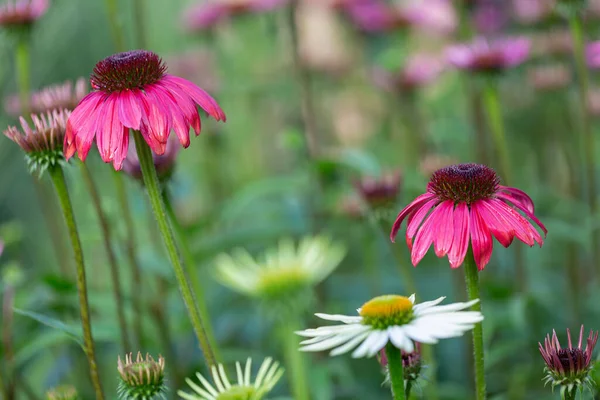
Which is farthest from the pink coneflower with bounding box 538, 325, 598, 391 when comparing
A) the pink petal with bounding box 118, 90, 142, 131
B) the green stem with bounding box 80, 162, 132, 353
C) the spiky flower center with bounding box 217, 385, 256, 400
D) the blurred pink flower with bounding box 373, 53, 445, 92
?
the blurred pink flower with bounding box 373, 53, 445, 92

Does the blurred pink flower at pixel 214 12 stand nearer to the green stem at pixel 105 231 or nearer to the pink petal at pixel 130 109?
the green stem at pixel 105 231

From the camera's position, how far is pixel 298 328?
86 cm

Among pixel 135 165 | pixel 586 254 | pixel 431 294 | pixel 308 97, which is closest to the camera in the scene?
pixel 135 165

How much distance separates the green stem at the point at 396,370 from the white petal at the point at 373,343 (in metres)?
0.03

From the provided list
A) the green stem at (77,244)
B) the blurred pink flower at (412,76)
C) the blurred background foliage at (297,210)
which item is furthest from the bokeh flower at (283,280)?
the blurred pink flower at (412,76)

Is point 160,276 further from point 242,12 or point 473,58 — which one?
point 242,12

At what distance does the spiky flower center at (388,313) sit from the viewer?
496 millimetres

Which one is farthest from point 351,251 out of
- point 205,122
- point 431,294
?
point 205,122

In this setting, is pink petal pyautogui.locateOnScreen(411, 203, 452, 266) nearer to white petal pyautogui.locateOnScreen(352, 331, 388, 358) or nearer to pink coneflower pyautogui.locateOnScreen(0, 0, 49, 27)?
white petal pyautogui.locateOnScreen(352, 331, 388, 358)

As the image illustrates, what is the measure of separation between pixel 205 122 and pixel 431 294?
1.83 ft

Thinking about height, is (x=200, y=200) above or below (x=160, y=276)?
above

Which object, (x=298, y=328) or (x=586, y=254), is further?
(x=586, y=254)

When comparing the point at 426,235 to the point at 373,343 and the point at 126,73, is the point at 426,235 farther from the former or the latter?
the point at 126,73

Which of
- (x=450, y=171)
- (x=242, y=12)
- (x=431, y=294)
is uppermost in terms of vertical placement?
(x=242, y=12)
